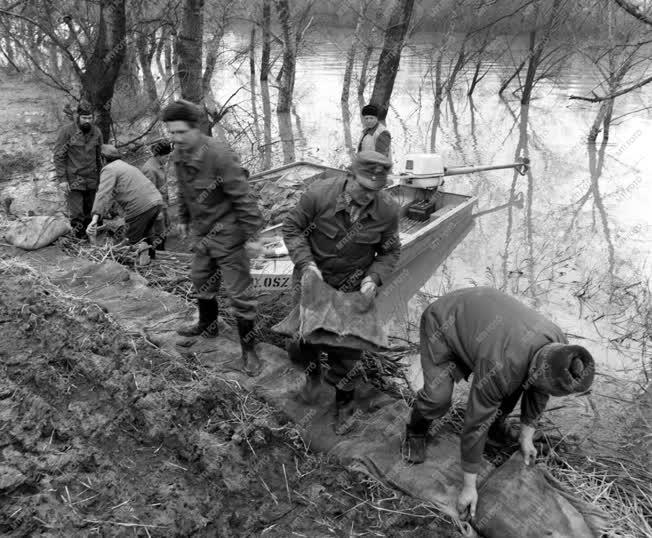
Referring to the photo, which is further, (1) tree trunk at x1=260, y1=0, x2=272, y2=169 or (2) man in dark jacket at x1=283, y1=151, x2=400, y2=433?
(1) tree trunk at x1=260, y1=0, x2=272, y2=169

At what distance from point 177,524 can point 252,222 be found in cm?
191

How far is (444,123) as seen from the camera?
18188 mm

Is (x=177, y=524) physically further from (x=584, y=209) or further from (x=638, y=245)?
(x=584, y=209)

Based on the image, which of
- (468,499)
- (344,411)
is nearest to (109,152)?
(344,411)

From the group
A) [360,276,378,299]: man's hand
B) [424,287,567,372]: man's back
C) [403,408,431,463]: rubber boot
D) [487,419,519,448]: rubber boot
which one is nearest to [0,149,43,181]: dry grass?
[360,276,378,299]: man's hand

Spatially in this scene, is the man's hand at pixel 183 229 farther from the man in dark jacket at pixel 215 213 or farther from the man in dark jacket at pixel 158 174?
the man in dark jacket at pixel 158 174

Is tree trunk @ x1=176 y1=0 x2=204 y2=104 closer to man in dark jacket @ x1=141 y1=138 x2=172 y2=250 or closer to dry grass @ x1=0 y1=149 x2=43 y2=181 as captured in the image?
man in dark jacket @ x1=141 y1=138 x2=172 y2=250

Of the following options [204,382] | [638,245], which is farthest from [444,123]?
[204,382]

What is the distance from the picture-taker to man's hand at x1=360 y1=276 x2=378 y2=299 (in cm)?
327

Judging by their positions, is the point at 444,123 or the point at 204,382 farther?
the point at 444,123

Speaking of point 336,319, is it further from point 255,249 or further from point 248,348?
point 255,249

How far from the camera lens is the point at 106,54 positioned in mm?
7238

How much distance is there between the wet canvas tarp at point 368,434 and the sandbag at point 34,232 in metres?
0.61

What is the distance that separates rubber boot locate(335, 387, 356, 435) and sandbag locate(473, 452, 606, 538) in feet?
3.01
